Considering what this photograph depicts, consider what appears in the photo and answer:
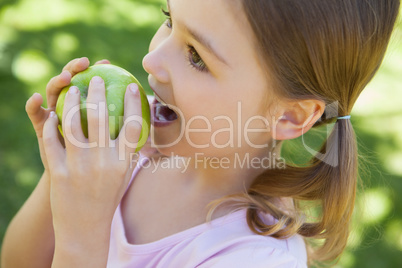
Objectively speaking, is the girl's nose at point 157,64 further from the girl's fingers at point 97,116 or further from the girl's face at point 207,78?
the girl's fingers at point 97,116

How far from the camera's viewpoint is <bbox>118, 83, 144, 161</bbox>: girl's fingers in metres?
1.42

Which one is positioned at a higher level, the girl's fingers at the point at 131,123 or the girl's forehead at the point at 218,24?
the girl's forehead at the point at 218,24

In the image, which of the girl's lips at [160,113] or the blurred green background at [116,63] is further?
the blurred green background at [116,63]

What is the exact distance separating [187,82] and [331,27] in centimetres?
43

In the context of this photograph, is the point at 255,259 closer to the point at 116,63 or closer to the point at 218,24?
the point at 218,24

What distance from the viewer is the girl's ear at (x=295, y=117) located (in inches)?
62.5

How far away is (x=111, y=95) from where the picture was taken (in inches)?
57.0

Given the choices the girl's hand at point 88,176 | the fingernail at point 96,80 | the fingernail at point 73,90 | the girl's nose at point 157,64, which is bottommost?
the girl's hand at point 88,176

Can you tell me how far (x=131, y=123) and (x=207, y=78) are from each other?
251mm

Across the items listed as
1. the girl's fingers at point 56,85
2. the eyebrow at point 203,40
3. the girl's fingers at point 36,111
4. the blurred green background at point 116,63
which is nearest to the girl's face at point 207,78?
the eyebrow at point 203,40

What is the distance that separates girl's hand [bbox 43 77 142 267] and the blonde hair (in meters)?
0.41

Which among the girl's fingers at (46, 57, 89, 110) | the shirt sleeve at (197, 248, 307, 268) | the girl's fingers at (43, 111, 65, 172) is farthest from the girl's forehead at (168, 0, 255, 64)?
the shirt sleeve at (197, 248, 307, 268)

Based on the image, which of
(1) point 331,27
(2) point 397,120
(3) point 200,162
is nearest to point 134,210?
(3) point 200,162

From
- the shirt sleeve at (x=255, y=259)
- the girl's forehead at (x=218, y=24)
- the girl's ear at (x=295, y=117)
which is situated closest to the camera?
the girl's forehead at (x=218, y=24)
